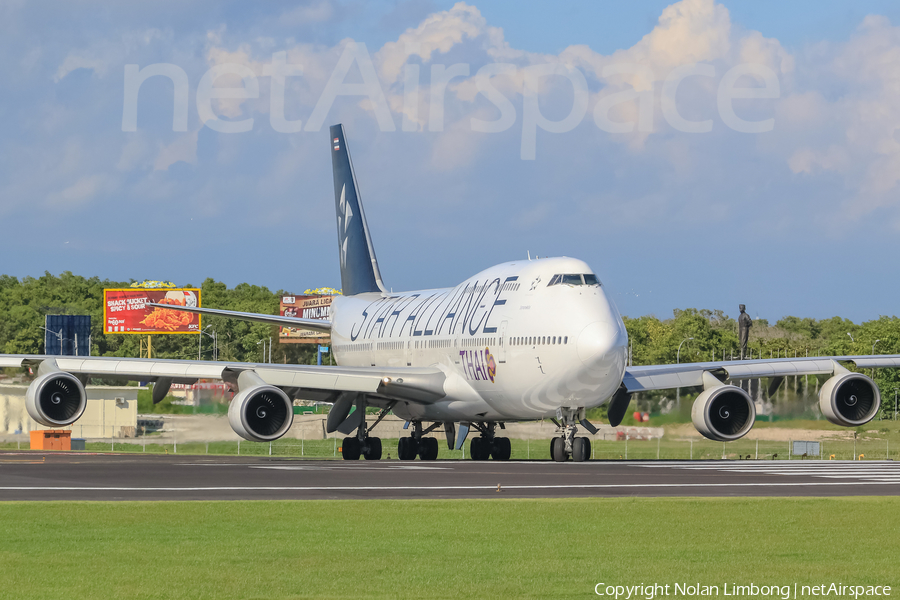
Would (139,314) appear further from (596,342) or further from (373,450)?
(596,342)

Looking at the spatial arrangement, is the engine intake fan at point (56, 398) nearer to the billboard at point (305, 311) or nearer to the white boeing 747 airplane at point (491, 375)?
the white boeing 747 airplane at point (491, 375)

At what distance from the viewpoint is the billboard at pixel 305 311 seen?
14638cm

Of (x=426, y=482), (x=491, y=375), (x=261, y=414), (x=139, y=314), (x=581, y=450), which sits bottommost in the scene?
(x=426, y=482)

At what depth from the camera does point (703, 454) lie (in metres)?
42.9

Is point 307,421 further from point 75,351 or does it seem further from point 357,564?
point 357,564

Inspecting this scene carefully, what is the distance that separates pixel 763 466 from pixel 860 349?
10043 cm

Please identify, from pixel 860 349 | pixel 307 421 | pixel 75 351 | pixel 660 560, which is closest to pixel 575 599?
pixel 660 560

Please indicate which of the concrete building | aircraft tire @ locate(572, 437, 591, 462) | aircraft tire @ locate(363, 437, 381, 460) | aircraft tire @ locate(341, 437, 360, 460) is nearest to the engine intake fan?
aircraft tire @ locate(341, 437, 360, 460)

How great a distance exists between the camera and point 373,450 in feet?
126

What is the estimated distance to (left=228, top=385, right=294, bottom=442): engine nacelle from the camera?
3152cm

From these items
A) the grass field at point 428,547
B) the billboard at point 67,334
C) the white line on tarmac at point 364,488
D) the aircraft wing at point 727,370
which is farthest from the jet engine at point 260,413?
the billboard at point 67,334

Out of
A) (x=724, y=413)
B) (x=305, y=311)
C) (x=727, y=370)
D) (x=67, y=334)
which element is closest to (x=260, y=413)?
(x=724, y=413)

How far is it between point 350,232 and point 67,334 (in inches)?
3032

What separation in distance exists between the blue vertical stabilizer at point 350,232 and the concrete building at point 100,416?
24900 millimetres
